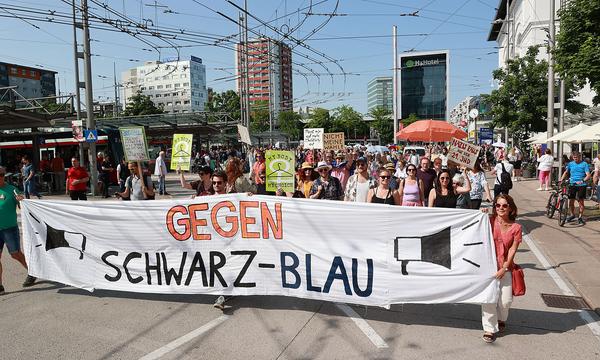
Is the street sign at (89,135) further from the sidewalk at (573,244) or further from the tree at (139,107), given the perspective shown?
the tree at (139,107)

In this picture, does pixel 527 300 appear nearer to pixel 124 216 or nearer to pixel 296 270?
pixel 296 270

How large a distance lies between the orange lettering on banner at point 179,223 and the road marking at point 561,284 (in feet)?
14.9

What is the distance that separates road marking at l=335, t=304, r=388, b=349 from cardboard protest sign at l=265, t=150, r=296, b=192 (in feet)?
8.76

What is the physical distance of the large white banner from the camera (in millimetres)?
4594

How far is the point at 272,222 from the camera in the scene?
5137 mm

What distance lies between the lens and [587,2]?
993cm

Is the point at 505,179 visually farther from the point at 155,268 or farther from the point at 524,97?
the point at 524,97

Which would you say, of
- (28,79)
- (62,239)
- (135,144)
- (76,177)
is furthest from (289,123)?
(62,239)

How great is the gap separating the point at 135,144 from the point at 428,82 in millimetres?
113760

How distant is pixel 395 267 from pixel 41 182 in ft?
64.3

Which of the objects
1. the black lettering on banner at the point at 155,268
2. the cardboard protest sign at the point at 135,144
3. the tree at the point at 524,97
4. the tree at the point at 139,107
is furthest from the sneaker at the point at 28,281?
the tree at the point at 139,107

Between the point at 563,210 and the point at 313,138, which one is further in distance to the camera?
the point at 313,138

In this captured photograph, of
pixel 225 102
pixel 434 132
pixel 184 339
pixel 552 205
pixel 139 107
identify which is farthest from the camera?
pixel 225 102

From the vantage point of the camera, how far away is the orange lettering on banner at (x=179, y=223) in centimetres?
540
